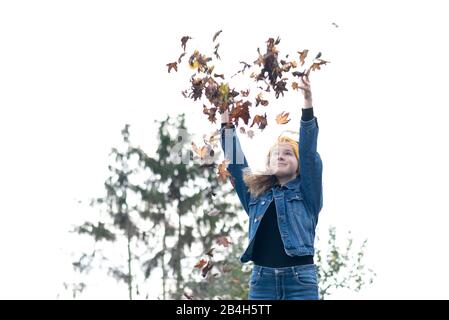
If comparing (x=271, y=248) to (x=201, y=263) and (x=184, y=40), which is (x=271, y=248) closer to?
(x=201, y=263)

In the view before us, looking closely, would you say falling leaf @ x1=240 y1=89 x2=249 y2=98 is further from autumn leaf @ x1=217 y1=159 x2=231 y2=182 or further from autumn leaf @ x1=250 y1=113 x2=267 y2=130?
autumn leaf @ x1=217 y1=159 x2=231 y2=182

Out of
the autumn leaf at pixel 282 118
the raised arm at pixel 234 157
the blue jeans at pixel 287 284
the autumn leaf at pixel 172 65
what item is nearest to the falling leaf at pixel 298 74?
the autumn leaf at pixel 282 118

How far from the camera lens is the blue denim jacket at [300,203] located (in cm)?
568

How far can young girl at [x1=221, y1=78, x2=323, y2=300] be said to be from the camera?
561 cm

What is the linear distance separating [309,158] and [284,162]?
264 millimetres

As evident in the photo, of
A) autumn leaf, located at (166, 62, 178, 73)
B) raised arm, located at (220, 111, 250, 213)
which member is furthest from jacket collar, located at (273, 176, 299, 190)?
autumn leaf, located at (166, 62, 178, 73)

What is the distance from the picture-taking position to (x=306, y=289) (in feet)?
18.3

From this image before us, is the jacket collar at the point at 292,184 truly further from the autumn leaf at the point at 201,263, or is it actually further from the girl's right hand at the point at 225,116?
the autumn leaf at the point at 201,263

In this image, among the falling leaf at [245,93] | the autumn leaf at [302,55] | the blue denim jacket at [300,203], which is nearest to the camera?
the blue denim jacket at [300,203]

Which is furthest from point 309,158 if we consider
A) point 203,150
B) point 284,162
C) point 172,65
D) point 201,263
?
point 172,65

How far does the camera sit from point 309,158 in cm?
578

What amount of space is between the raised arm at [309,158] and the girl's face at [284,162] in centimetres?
12
